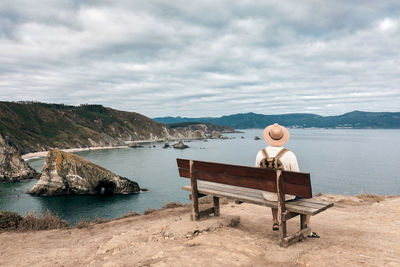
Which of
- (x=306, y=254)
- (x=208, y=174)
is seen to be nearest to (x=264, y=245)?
(x=306, y=254)

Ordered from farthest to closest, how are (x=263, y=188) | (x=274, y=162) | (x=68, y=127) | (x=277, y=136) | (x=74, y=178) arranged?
(x=68, y=127), (x=74, y=178), (x=277, y=136), (x=274, y=162), (x=263, y=188)

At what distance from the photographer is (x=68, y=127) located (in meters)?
128

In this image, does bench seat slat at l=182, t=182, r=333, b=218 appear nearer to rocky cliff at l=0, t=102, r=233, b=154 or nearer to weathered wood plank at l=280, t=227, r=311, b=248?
weathered wood plank at l=280, t=227, r=311, b=248

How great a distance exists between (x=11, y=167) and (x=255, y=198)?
158 ft

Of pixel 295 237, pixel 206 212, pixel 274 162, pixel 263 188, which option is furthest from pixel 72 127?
pixel 295 237

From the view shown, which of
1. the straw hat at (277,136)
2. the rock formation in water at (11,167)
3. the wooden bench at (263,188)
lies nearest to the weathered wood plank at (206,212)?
the wooden bench at (263,188)

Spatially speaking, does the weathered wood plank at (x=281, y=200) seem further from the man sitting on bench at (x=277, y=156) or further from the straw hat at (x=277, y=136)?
the straw hat at (x=277, y=136)

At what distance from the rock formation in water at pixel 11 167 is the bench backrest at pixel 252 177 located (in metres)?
45.2

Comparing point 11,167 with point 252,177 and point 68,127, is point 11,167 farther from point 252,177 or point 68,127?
point 68,127

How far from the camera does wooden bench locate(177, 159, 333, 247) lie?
16.0 feet

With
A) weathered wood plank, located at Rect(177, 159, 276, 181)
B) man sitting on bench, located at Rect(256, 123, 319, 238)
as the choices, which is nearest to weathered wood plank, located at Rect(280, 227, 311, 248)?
man sitting on bench, located at Rect(256, 123, 319, 238)

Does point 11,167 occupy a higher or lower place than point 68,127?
lower

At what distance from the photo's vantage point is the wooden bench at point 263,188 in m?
4.88

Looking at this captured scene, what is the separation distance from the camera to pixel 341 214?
29.9 ft
